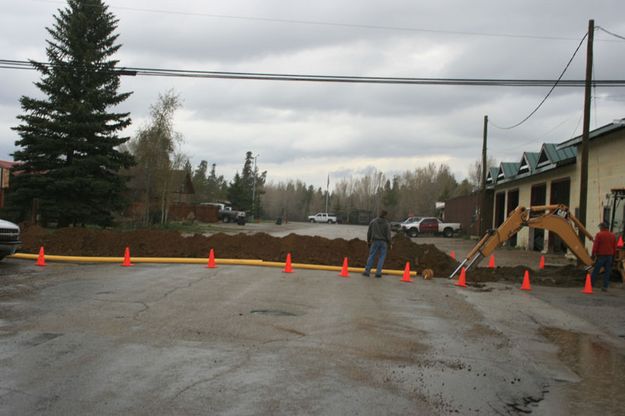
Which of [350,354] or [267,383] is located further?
[350,354]

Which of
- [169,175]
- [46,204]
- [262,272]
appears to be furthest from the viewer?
[169,175]

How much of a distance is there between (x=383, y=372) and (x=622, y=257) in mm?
12613

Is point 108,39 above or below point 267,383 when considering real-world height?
above

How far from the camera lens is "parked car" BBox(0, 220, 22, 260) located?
14.1m

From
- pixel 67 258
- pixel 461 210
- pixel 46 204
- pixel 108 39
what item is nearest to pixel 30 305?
pixel 67 258

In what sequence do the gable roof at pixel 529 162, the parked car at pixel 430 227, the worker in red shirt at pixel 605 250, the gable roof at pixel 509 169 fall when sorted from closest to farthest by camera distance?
the worker in red shirt at pixel 605 250 → the gable roof at pixel 529 162 → the gable roof at pixel 509 169 → the parked car at pixel 430 227

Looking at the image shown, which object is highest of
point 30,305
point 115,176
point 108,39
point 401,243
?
point 108,39

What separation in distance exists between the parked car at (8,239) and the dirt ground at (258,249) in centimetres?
291

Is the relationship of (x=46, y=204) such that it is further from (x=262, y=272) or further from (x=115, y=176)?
(x=262, y=272)

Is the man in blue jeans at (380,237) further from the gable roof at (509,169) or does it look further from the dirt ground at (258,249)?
the gable roof at (509,169)

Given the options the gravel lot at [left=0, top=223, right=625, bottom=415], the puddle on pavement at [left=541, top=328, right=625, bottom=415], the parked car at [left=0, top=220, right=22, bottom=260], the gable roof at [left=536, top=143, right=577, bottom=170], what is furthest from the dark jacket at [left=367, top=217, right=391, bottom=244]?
the gable roof at [left=536, top=143, right=577, bottom=170]

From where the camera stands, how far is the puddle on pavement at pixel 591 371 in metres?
5.22

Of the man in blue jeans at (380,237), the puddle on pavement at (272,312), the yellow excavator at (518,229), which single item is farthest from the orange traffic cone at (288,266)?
the puddle on pavement at (272,312)

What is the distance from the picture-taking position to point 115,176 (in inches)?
1225
